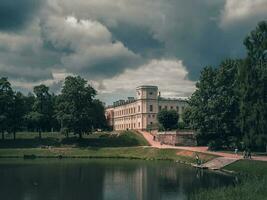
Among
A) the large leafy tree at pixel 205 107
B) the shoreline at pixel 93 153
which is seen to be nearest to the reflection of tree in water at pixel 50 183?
the shoreline at pixel 93 153

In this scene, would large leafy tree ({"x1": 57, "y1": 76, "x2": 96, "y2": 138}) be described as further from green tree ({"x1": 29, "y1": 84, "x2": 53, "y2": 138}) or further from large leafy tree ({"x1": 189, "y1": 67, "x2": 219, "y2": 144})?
large leafy tree ({"x1": 189, "y1": 67, "x2": 219, "y2": 144})

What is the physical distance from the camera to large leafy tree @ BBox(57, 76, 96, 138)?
93.2 metres

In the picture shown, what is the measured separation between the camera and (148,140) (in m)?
99.6

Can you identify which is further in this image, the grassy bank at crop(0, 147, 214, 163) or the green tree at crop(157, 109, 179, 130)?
the green tree at crop(157, 109, 179, 130)

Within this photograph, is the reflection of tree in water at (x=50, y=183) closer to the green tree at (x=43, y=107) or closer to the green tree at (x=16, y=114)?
the green tree at (x=16, y=114)

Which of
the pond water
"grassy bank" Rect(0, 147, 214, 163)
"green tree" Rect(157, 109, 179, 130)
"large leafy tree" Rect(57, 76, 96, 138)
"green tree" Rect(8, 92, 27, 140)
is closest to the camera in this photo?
the pond water

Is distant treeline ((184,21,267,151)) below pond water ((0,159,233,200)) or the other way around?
the other way around

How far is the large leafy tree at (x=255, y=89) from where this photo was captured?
5844 centimetres

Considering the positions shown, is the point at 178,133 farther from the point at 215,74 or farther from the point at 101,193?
the point at 101,193

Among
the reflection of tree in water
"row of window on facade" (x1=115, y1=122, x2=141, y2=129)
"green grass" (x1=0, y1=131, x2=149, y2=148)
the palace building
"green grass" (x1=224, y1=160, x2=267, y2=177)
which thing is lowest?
the reflection of tree in water

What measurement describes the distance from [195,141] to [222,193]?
5775 centimetres

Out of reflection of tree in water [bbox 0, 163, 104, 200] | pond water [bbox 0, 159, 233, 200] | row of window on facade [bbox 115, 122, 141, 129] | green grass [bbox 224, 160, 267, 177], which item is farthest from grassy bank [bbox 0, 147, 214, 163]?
row of window on facade [bbox 115, 122, 141, 129]

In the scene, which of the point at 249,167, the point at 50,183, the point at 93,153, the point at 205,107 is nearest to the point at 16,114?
the point at 93,153

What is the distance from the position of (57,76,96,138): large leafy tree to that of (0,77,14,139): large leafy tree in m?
11.0
